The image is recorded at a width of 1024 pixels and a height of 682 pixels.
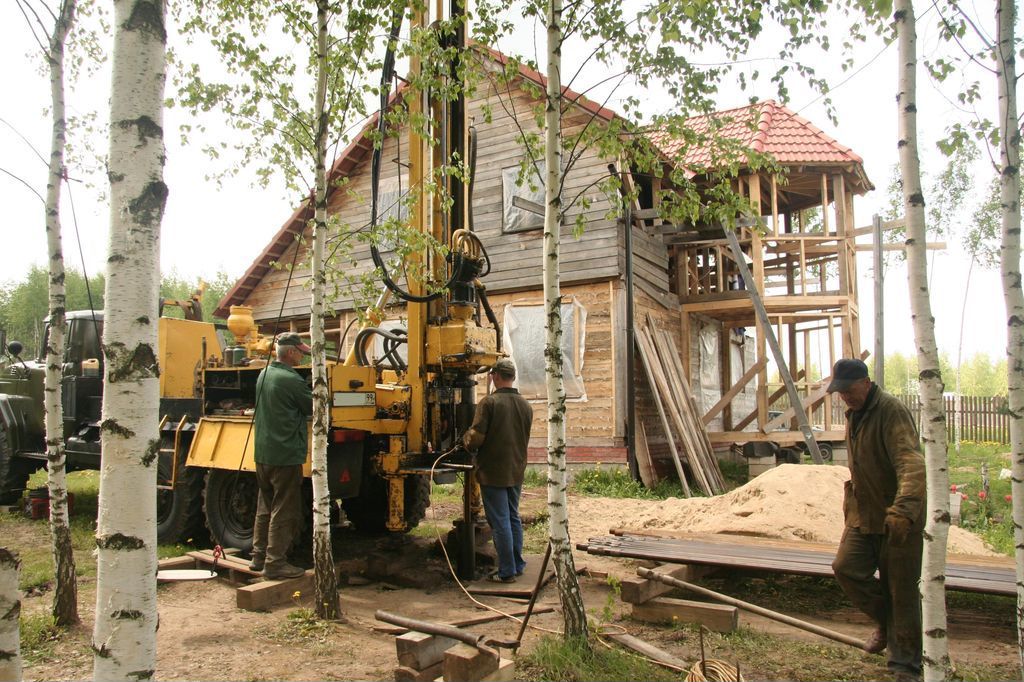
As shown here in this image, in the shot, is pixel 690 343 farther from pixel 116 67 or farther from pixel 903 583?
pixel 116 67

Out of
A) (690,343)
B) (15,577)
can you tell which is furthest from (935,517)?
(690,343)

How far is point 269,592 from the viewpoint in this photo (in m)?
5.21

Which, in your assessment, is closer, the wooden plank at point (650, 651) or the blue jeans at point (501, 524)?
the wooden plank at point (650, 651)

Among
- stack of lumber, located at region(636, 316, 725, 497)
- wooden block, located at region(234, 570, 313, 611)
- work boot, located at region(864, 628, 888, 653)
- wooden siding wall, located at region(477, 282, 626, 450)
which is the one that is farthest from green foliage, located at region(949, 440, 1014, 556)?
wooden block, located at region(234, 570, 313, 611)

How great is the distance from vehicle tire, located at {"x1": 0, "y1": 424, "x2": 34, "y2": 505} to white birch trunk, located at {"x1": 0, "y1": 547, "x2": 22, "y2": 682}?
8.90 m

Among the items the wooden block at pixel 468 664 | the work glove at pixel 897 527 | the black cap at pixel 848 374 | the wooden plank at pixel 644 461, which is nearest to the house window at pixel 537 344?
the wooden plank at pixel 644 461

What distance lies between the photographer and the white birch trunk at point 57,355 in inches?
183

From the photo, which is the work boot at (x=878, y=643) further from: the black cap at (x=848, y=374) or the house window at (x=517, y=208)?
the house window at (x=517, y=208)

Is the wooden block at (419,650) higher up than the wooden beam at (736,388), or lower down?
lower down

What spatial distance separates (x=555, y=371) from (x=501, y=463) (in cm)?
187

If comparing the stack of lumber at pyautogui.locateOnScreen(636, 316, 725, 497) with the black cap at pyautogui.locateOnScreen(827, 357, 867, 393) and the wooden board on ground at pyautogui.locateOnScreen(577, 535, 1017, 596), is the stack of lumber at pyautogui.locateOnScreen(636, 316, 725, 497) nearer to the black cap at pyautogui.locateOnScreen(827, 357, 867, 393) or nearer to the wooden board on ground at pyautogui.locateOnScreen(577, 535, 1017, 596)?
the wooden board on ground at pyautogui.locateOnScreen(577, 535, 1017, 596)

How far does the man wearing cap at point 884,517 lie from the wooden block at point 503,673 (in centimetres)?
205

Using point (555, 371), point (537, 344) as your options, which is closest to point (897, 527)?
point (555, 371)

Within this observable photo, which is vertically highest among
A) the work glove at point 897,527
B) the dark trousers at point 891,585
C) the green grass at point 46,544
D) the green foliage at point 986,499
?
the work glove at point 897,527
